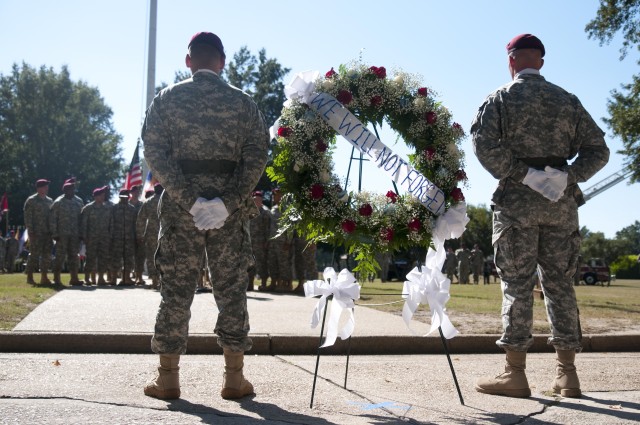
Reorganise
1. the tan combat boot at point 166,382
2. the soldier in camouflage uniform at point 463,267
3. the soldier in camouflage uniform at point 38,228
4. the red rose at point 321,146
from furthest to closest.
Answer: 1. the soldier in camouflage uniform at point 463,267
2. the soldier in camouflage uniform at point 38,228
3. the red rose at point 321,146
4. the tan combat boot at point 166,382

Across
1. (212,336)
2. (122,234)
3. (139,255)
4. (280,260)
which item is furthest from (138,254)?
(212,336)

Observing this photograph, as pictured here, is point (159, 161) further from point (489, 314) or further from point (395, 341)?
point (489, 314)

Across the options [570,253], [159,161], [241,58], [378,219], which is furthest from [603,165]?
[241,58]

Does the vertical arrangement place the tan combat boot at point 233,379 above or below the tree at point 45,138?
below

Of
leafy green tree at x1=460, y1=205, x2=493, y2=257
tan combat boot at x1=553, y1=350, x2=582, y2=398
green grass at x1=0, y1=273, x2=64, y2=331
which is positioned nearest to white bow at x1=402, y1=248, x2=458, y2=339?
tan combat boot at x1=553, y1=350, x2=582, y2=398

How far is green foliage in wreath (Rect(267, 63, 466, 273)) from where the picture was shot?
5.42 meters

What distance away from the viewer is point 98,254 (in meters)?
17.5

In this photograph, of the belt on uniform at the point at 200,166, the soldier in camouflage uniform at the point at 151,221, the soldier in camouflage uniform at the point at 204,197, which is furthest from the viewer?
the soldier in camouflage uniform at the point at 151,221

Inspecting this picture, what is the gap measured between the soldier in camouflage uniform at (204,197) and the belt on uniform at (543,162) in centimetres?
190

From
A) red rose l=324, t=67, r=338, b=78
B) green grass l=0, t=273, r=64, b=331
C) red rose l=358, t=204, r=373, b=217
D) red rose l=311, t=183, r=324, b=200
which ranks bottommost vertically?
green grass l=0, t=273, r=64, b=331

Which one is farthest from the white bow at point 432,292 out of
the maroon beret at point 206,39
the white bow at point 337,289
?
the maroon beret at point 206,39

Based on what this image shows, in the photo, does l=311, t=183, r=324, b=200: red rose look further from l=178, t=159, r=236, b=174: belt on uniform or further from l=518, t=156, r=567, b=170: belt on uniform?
l=518, t=156, r=567, b=170: belt on uniform

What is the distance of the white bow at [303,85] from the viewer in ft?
18.1

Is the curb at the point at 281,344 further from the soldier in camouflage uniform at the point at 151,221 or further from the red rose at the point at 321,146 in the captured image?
the soldier in camouflage uniform at the point at 151,221
